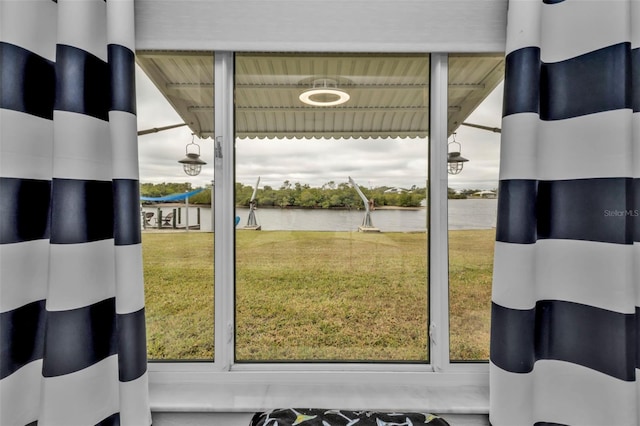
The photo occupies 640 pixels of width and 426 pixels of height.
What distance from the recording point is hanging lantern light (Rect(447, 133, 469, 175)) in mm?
1203

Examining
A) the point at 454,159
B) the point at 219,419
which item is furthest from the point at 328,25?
the point at 219,419

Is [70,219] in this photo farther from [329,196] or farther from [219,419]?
[329,196]

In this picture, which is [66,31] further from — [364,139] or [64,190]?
[364,139]

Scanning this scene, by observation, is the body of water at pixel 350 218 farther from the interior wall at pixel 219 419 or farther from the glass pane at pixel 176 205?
the interior wall at pixel 219 419

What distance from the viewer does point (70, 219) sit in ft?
2.69

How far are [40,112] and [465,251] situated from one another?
55.4 inches

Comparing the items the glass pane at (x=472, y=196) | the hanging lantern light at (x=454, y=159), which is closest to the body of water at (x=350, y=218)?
the glass pane at (x=472, y=196)

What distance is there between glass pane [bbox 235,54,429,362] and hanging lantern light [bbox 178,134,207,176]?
152 mm

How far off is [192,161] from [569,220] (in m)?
1.25

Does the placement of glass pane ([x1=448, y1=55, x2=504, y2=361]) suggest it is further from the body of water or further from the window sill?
the window sill

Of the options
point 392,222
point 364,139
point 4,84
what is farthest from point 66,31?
point 392,222

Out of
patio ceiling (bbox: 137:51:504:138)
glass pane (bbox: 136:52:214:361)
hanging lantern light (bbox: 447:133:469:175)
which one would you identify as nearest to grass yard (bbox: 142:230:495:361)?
glass pane (bbox: 136:52:214:361)

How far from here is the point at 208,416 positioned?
1.03 metres

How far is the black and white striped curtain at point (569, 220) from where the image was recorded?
0.85 metres
